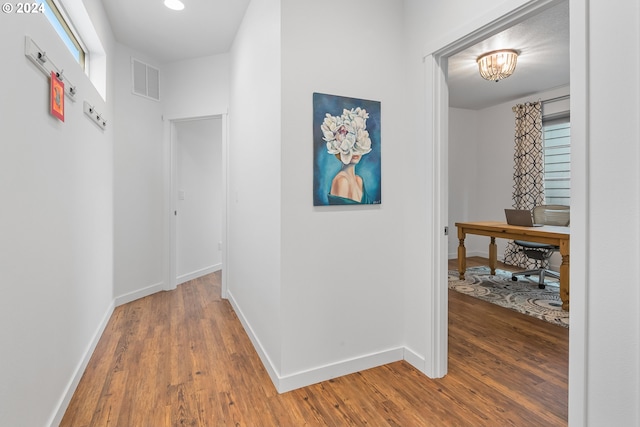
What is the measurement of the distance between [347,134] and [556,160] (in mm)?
4231

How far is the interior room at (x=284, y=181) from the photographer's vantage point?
Result: 46.5 inches

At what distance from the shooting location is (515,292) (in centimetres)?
372

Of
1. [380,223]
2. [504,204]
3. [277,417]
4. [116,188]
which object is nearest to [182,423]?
[277,417]

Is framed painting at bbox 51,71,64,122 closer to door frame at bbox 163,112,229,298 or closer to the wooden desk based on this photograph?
door frame at bbox 163,112,229,298

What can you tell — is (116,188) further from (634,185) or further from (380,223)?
(634,185)

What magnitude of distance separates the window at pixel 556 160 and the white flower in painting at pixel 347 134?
158 inches

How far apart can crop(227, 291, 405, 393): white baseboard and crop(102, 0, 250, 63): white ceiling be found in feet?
8.77

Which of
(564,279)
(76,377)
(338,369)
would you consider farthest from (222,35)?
(564,279)

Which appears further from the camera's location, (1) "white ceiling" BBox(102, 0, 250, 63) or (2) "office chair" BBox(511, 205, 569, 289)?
(2) "office chair" BBox(511, 205, 569, 289)

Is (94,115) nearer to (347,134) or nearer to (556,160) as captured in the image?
(347,134)

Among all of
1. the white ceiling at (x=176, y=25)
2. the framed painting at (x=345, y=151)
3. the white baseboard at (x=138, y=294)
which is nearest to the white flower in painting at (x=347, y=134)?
the framed painting at (x=345, y=151)

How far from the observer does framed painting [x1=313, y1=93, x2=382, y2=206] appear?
1.91m

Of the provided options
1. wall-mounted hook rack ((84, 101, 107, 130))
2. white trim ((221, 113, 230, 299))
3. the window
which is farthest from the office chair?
wall-mounted hook rack ((84, 101, 107, 130))

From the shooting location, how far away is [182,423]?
1.58 m
